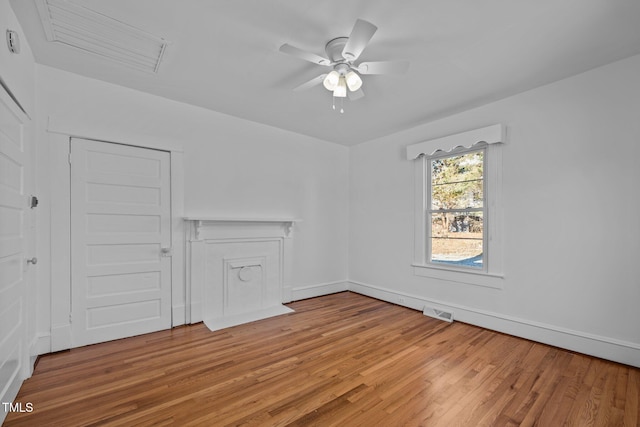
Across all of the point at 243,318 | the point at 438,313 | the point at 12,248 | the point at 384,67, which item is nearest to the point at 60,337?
the point at 12,248

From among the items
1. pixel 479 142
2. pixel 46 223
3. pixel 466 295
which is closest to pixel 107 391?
pixel 46 223

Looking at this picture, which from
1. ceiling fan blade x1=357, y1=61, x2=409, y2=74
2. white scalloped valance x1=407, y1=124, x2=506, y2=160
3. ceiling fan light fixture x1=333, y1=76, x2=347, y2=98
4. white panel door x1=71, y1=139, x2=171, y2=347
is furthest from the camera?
white scalloped valance x1=407, y1=124, x2=506, y2=160

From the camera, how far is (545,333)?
115 inches

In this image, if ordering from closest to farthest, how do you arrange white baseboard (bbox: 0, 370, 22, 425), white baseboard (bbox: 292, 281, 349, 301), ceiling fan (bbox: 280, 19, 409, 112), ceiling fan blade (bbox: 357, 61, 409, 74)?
1. white baseboard (bbox: 0, 370, 22, 425)
2. ceiling fan (bbox: 280, 19, 409, 112)
3. ceiling fan blade (bbox: 357, 61, 409, 74)
4. white baseboard (bbox: 292, 281, 349, 301)

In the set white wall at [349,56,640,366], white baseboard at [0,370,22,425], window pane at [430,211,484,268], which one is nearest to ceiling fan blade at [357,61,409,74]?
white wall at [349,56,640,366]

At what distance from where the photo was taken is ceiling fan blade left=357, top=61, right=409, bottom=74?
2125 millimetres

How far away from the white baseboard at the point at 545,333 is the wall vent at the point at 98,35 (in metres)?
4.12

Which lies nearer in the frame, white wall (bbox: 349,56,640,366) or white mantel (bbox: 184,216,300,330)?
white wall (bbox: 349,56,640,366)

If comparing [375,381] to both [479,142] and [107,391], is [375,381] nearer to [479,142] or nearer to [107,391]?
[107,391]

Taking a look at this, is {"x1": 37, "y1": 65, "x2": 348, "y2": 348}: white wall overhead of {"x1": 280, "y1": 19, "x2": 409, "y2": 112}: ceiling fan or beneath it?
beneath

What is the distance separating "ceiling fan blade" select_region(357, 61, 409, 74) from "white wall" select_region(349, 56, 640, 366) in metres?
1.83

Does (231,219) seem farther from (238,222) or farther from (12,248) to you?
(12,248)

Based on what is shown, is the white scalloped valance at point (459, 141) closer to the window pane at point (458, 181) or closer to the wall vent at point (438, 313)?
the window pane at point (458, 181)

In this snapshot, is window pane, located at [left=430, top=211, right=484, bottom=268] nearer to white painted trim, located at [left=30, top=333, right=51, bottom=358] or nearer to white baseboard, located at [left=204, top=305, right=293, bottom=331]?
white baseboard, located at [left=204, top=305, right=293, bottom=331]
